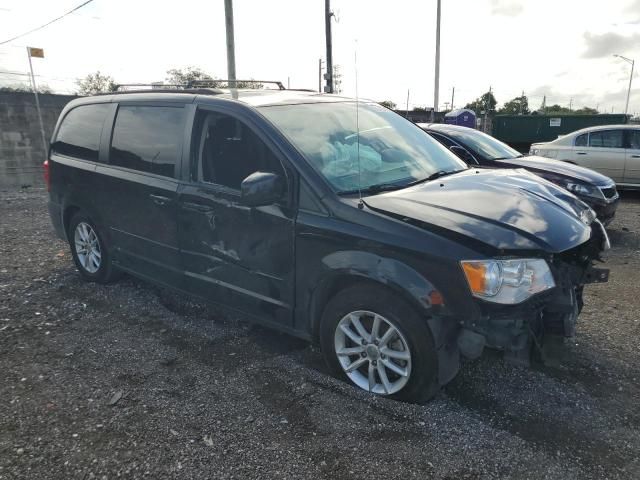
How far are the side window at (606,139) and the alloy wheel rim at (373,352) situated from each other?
378 inches

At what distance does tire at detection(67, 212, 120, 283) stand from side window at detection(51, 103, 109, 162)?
0.64 metres

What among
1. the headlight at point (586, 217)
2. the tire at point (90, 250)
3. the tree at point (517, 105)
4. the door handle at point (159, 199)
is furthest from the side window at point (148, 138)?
the tree at point (517, 105)

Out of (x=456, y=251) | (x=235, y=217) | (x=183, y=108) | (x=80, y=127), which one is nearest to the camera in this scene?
(x=456, y=251)

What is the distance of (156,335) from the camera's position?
13.2 ft

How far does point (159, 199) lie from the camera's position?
13.0 feet

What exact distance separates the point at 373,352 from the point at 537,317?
96 cm

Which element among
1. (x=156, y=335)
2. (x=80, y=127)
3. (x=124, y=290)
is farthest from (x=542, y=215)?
(x=80, y=127)

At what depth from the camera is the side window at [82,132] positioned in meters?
4.68

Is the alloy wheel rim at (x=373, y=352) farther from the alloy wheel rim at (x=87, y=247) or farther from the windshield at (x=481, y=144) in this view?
the windshield at (x=481, y=144)

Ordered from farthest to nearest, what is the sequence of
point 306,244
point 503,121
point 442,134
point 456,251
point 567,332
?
1. point 503,121
2. point 442,134
3. point 306,244
4. point 567,332
5. point 456,251

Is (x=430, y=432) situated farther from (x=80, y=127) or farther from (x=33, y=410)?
(x=80, y=127)

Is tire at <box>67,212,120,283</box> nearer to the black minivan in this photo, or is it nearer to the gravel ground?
the black minivan

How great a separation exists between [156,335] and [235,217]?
1328mm

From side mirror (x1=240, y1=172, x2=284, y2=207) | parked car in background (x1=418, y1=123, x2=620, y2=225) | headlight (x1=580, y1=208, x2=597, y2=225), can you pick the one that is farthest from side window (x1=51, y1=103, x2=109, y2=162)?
parked car in background (x1=418, y1=123, x2=620, y2=225)
